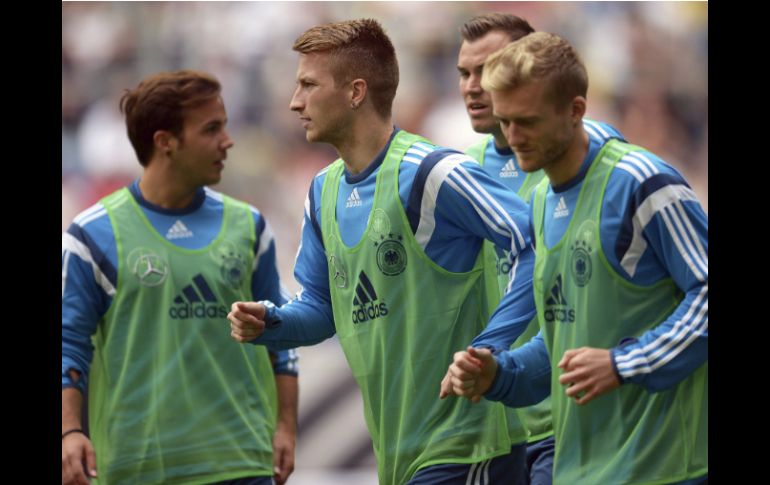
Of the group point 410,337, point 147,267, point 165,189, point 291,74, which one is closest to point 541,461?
point 410,337

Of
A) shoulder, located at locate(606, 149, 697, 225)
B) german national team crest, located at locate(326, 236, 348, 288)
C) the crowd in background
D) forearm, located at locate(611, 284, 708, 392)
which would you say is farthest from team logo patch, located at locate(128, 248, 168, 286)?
the crowd in background

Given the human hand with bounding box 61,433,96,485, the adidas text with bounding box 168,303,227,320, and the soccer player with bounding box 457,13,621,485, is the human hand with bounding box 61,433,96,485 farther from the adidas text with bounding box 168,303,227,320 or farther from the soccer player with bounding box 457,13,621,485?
the soccer player with bounding box 457,13,621,485

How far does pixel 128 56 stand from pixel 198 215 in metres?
6.25

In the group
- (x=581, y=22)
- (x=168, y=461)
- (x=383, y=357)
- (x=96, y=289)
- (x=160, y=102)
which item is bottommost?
(x=168, y=461)

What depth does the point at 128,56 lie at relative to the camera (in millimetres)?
12680

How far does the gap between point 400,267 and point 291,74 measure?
6.93 metres

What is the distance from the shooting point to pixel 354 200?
567cm

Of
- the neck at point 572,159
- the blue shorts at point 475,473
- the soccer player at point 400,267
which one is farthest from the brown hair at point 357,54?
the blue shorts at point 475,473

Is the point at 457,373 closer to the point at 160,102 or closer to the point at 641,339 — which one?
the point at 641,339

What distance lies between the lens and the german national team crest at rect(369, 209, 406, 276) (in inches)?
216

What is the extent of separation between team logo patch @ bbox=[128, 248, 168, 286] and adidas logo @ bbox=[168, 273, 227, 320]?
13 cm

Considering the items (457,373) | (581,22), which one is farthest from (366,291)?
(581,22)

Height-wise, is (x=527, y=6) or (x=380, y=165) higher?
(x=527, y=6)

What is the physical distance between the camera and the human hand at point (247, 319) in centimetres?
538
